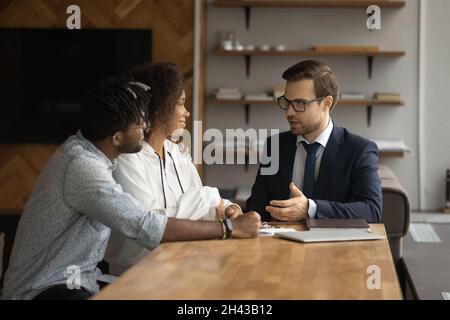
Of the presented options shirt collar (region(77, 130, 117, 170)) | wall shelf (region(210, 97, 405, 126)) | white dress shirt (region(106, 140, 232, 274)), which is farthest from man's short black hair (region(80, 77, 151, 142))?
wall shelf (region(210, 97, 405, 126))

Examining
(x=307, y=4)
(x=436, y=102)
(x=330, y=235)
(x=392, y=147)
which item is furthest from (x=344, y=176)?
(x=436, y=102)

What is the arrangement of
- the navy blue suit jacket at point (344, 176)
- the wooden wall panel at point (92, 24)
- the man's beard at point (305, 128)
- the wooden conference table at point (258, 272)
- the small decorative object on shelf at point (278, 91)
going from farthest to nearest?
the wooden wall panel at point (92, 24), the small decorative object on shelf at point (278, 91), the man's beard at point (305, 128), the navy blue suit jacket at point (344, 176), the wooden conference table at point (258, 272)

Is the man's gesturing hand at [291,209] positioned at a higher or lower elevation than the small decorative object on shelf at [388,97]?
lower

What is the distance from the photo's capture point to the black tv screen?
234 inches

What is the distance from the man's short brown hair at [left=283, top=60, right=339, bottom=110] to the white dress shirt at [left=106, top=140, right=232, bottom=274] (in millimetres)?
634

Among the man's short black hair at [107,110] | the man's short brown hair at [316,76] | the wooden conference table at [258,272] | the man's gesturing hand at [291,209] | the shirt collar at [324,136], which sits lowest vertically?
the wooden conference table at [258,272]

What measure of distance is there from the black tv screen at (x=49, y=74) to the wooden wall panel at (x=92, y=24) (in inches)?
3.3

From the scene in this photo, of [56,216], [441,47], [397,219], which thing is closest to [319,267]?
[56,216]

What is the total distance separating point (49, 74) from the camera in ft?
19.7

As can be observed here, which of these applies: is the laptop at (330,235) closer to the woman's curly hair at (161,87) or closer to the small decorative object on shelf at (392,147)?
the woman's curly hair at (161,87)

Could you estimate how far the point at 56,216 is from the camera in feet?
7.08

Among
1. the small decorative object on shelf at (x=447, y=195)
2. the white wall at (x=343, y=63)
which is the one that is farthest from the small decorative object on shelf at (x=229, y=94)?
the small decorative object on shelf at (x=447, y=195)

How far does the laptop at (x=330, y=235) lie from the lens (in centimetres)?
226

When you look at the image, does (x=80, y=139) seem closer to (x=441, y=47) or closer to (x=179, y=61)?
(x=179, y=61)
